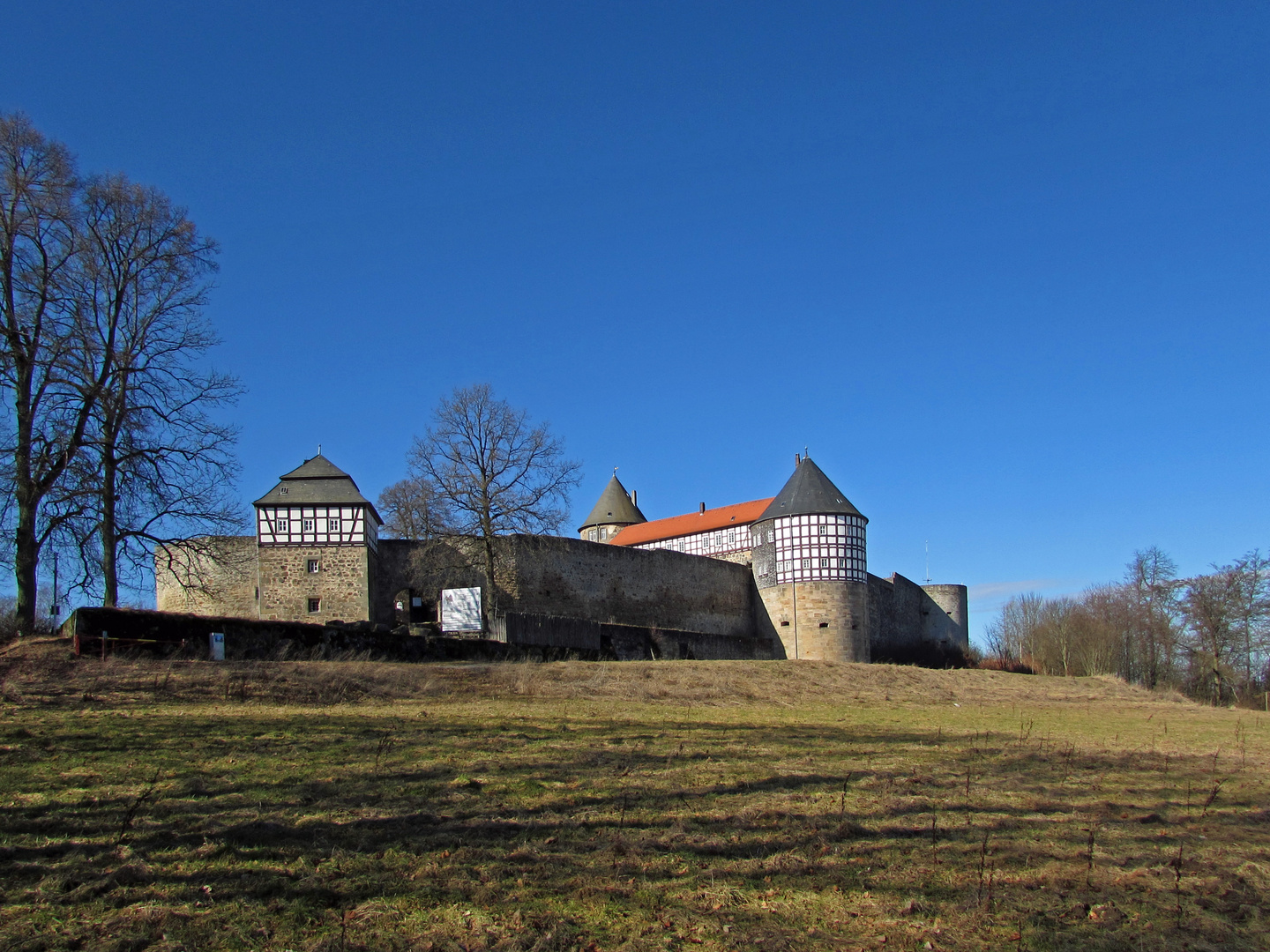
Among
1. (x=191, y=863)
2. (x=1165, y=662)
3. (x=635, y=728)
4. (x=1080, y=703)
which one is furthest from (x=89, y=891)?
(x=1165, y=662)

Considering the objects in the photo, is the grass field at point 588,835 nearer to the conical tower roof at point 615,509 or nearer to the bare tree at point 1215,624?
the bare tree at point 1215,624

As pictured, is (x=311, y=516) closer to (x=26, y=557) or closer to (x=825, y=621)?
(x=26, y=557)

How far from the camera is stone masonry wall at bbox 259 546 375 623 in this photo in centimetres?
3092

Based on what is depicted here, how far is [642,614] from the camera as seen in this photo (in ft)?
129

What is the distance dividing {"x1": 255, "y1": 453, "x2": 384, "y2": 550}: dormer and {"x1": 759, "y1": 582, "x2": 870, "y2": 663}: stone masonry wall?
1890 centimetres

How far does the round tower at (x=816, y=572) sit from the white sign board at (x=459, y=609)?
15.9 metres

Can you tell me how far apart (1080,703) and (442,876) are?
24.4 m

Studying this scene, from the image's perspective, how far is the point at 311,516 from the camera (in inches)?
1243

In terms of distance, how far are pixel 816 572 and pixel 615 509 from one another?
28.0m

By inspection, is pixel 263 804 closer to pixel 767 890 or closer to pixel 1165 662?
pixel 767 890

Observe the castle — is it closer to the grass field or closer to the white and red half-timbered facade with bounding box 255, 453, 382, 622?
the white and red half-timbered facade with bounding box 255, 453, 382, 622

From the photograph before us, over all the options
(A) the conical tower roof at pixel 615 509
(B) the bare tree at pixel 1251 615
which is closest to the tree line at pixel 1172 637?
(B) the bare tree at pixel 1251 615

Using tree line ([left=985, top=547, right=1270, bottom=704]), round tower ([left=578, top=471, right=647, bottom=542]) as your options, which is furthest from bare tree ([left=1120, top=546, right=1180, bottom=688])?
round tower ([left=578, top=471, right=647, bottom=542])

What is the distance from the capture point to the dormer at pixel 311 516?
3142 cm
